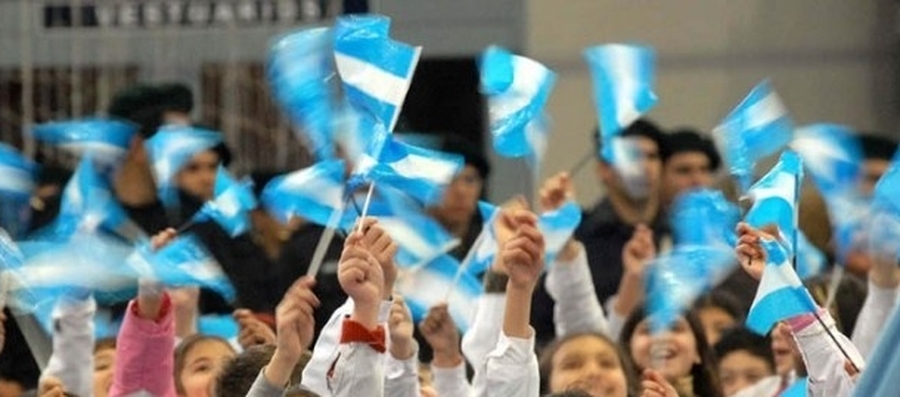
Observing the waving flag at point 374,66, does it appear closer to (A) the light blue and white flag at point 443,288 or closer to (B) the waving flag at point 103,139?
(A) the light blue and white flag at point 443,288

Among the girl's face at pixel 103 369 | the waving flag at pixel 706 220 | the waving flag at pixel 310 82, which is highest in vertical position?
the waving flag at pixel 310 82

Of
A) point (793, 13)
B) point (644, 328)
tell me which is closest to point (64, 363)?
point (644, 328)

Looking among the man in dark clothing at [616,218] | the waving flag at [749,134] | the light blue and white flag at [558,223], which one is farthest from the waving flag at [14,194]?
the waving flag at [749,134]

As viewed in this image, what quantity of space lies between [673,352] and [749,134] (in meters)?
0.93

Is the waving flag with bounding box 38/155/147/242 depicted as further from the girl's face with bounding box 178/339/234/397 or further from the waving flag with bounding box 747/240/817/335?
the waving flag with bounding box 747/240/817/335

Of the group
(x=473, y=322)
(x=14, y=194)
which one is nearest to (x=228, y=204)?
(x=14, y=194)

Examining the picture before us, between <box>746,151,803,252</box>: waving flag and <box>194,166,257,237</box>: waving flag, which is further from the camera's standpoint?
<box>194,166,257,237</box>: waving flag

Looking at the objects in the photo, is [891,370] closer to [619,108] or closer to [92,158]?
[619,108]

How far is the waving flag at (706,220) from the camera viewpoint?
816cm

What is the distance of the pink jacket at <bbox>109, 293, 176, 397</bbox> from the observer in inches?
316

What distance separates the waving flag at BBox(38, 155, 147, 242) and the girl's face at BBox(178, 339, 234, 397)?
831mm

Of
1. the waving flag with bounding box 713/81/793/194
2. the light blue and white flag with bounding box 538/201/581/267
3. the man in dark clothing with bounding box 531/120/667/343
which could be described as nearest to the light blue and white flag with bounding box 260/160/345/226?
the light blue and white flag with bounding box 538/201/581/267

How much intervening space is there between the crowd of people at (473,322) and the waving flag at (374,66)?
15.7 inches

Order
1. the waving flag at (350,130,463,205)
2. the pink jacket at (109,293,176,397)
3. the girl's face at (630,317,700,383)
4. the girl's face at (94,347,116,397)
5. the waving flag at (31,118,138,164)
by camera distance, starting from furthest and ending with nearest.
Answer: the waving flag at (31,118,138,164), the girl's face at (630,317,700,383), the girl's face at (94,347,116,397), the pink jacket at (109,293,176,397), the waving flag at (350,130,463,205)
